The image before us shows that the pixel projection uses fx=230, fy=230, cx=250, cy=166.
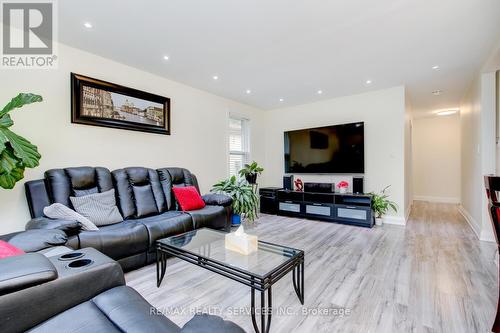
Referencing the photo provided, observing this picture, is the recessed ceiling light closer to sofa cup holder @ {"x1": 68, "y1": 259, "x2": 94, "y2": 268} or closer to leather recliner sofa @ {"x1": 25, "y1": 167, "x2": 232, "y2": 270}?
leather recliner sofa @ {"x1": 25, "y1": 167, "x2": 232, "y2": 270}

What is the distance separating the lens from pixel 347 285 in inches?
82.7

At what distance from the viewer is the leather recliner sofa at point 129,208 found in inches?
83.9

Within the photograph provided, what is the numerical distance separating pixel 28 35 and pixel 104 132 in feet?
4.01

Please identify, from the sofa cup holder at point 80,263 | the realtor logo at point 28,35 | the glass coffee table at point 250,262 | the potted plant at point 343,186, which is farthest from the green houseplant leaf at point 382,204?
the realtor logo at point 28,35

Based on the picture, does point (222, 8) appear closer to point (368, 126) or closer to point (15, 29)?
point (15, 29)

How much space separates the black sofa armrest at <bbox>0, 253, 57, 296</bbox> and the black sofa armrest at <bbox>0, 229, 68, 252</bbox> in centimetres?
67

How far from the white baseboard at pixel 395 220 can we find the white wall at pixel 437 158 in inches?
144

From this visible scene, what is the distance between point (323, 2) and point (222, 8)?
35.5 inches

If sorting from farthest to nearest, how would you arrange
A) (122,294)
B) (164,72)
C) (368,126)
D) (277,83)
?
(368,126) → (277,83) → (164,72) → (122,294)

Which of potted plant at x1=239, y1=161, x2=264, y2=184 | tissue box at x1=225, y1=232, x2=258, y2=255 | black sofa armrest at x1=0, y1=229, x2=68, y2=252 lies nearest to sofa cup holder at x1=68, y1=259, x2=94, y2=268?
black sofa armrest at x1=0, y1=229, x2=68, y2=252

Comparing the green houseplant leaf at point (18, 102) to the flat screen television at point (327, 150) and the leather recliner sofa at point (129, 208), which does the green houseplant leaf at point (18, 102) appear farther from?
the flat screen television at point (327, 150)

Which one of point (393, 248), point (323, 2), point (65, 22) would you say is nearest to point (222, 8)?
point (323, 2)

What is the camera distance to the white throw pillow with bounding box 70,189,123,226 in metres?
2.44

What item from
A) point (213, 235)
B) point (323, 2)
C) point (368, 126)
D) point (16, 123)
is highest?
point (323, 2)
